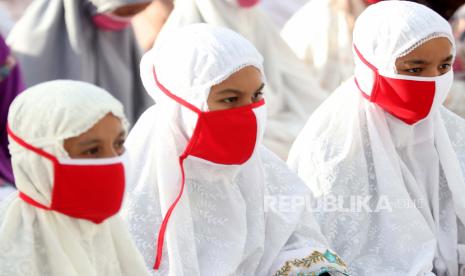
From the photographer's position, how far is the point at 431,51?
12.8 ft

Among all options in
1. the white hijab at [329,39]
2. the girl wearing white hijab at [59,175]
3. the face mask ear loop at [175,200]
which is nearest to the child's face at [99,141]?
the girl wearing white hijab at [59,175]

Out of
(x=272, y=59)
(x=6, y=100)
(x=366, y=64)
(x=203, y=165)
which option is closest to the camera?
(x=203, y=165)

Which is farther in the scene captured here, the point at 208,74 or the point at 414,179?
the point at 414,179

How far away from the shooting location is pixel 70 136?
277 cm

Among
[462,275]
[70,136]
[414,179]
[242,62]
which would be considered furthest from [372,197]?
[70,136]

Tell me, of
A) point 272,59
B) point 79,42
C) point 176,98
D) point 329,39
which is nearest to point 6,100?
point 79,42

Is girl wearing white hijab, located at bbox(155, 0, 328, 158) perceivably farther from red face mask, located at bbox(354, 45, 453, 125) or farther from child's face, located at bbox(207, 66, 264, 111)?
Result: child's face, located at bbox(207, 66, 264, 111)

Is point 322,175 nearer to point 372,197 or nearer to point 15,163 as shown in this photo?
point 372,197

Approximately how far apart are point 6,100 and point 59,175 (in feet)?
6.32

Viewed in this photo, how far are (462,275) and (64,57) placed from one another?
234 cm

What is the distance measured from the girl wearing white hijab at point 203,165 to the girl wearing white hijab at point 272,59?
2.42 metres

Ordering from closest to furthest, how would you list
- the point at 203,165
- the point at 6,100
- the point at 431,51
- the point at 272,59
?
1. the point at 203,165
2. the point at 431,51
3. the point at 6,100
4. the point at 272,59

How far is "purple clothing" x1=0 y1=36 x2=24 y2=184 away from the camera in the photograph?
456cm

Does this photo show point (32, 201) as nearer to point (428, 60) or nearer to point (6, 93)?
point (428, 60)
